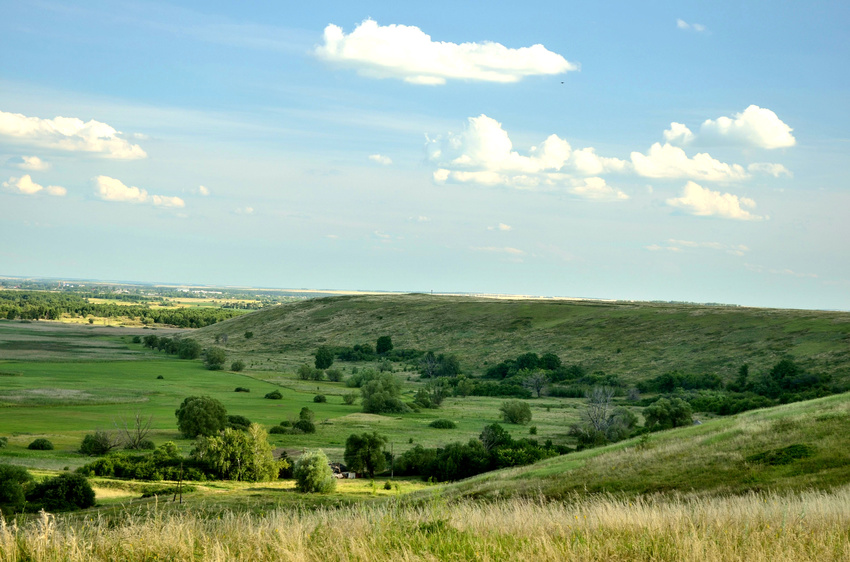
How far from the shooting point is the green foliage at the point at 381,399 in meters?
84.5

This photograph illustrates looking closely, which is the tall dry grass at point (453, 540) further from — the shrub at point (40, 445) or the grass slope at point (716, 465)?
the shrub at point (40, 445)

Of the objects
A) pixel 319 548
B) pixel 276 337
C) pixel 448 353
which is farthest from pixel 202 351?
pixel 319 548

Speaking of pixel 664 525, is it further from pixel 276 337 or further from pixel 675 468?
pixel 276 337

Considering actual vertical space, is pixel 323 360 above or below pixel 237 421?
below

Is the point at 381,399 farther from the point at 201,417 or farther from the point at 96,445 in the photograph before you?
the point at 96,445

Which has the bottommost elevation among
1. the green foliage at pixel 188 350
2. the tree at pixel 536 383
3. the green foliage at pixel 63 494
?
the green foliage at pixel 188 350

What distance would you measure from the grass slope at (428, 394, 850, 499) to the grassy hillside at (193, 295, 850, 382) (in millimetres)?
63581

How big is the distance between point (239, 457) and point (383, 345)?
10497cm

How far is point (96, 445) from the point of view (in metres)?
56.2

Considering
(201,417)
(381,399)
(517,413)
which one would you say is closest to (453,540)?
(201,417)

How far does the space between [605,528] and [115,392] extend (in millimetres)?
94086

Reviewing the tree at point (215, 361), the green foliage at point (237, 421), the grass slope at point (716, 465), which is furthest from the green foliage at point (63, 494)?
the tree at point (215, 361)

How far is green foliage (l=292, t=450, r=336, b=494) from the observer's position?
43588mm

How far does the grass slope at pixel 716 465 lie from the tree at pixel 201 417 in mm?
37109
